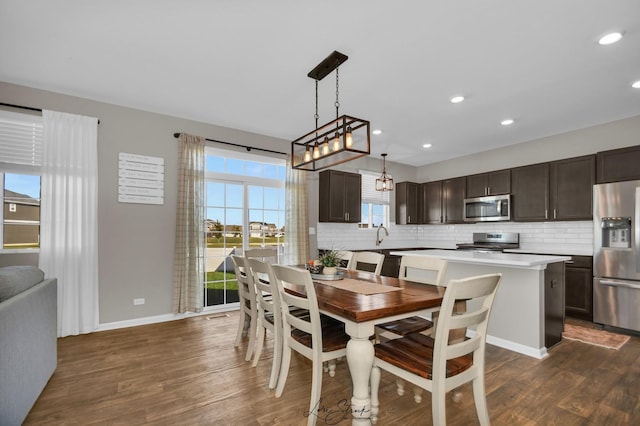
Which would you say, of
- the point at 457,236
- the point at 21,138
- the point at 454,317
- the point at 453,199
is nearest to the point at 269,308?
the point at 454,317

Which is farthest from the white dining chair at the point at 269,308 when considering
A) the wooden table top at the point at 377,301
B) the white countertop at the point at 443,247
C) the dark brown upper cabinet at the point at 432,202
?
the dark brown upper cabinet at the point at 432,202

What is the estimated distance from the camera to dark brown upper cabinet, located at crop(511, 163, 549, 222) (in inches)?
190

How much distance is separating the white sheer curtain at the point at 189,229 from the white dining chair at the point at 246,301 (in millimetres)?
1157

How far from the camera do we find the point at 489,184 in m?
5.54

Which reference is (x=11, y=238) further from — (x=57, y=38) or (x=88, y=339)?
(x=57, y=38)

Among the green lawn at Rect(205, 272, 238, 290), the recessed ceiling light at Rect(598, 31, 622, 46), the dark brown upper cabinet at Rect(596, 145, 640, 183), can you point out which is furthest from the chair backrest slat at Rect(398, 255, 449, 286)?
the dark brown upper cabinet at Rect(596, 145, 640, 183)

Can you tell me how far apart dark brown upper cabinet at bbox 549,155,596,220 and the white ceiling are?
69 centimetres

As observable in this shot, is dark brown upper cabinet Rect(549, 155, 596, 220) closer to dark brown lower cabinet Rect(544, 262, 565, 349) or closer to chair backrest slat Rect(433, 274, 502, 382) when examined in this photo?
dark brown lower cabinet Rect(544, 262, 565, 349)

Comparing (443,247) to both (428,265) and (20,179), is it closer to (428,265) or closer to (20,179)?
(428,265)

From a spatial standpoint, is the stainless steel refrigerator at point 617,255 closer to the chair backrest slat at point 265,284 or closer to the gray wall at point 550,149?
the gray wall at point 550,149

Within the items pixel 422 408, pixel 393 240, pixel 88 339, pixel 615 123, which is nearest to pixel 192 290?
pixel 88 339

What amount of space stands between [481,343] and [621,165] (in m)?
3.84

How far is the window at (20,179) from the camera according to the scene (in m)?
3.35

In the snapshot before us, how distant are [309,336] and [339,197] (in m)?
3.68
